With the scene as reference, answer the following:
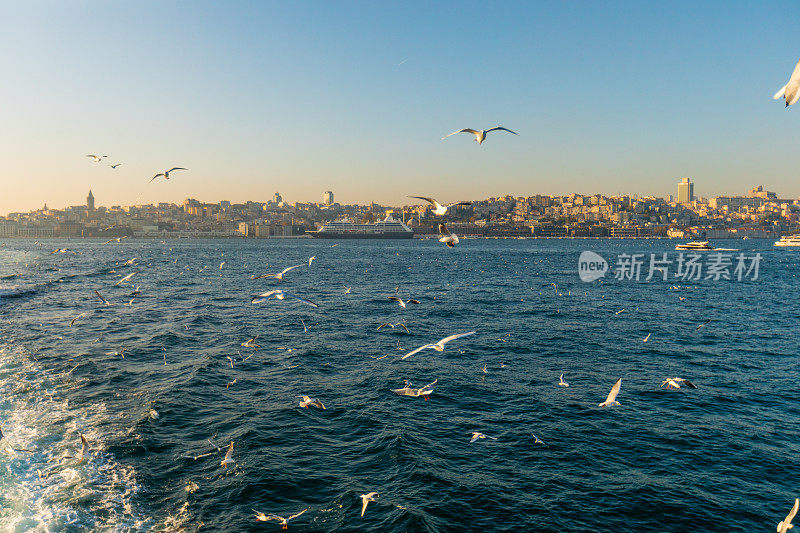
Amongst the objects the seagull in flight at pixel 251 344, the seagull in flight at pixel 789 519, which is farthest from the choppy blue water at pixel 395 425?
the seagull in flight at pixel 789 519

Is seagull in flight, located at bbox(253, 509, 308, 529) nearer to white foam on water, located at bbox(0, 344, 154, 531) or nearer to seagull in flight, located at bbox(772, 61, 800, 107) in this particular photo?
white foam on water, located at bbox(0, 344, 154, 531)

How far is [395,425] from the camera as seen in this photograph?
43.6 feet

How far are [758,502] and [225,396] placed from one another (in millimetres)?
14941

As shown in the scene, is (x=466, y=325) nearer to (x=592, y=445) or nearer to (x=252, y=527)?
(x=592, y=445)

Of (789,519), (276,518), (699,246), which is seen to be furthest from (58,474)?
(699,246)

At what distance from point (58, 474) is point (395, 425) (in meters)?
8.28

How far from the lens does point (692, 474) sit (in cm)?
1075

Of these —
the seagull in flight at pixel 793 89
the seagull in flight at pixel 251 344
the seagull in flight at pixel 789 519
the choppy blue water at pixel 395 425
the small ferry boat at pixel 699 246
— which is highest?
the seagull in flight at pixel 793 89

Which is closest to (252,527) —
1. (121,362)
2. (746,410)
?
(121,362)

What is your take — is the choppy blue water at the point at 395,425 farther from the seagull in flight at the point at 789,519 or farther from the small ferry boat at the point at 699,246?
the small ferry boat at the point at 699,246

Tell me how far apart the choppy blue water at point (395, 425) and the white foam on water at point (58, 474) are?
5cm

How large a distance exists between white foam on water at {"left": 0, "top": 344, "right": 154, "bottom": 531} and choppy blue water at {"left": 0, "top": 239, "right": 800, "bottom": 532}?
0.05m

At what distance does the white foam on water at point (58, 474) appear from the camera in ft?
28.4

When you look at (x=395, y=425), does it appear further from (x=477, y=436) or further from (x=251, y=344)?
(x=251, y=344)
